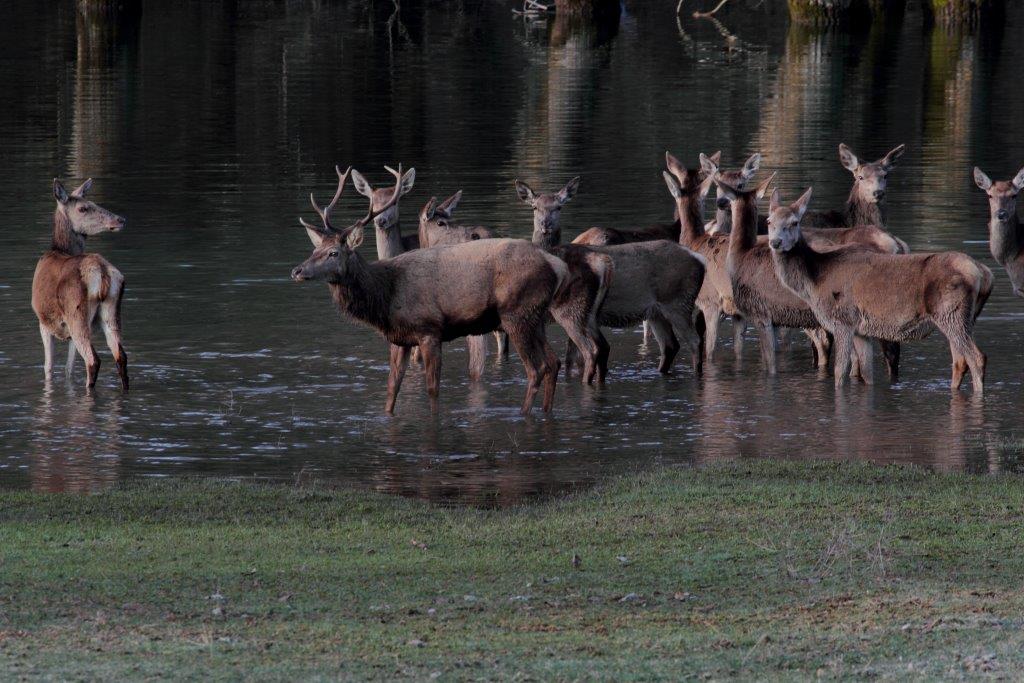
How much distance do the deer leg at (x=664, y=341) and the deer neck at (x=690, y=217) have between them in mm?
1619

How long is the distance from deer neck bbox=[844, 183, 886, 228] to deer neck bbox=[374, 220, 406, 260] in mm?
4842

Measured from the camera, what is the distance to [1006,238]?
1703 centimetres

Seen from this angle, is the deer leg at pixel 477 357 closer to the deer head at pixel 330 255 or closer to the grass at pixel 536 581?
the deer head at pixel 330 255

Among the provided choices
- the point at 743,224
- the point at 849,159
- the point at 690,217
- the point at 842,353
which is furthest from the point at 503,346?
the point at 849,159

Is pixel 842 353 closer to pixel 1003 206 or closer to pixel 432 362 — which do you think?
pixel 1003 206

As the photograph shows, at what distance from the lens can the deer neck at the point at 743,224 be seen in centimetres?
1659

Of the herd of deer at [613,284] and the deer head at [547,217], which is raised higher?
the deer head at [547,217]

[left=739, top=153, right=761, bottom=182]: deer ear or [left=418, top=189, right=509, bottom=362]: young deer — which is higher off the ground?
[left=739, top=153, right=761, bottom=182]: deer ear

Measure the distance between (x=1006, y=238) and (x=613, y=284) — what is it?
384 cm

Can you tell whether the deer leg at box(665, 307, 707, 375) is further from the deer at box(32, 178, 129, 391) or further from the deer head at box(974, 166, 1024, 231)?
the deer at box(32, 178, 129, 391)

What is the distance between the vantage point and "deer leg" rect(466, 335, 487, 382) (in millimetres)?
15820

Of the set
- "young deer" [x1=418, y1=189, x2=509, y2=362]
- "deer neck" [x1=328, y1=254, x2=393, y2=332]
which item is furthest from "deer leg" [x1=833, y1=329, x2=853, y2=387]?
"deer neck" [x1=328, y1=254, x2=393, y2=332]

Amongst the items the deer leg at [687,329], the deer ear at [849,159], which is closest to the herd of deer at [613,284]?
the deer leg at [687,329]

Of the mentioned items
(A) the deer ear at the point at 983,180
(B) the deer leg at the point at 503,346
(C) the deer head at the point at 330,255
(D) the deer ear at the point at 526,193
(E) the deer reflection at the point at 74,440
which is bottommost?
(E) the deer reflection at the point at 74,440
